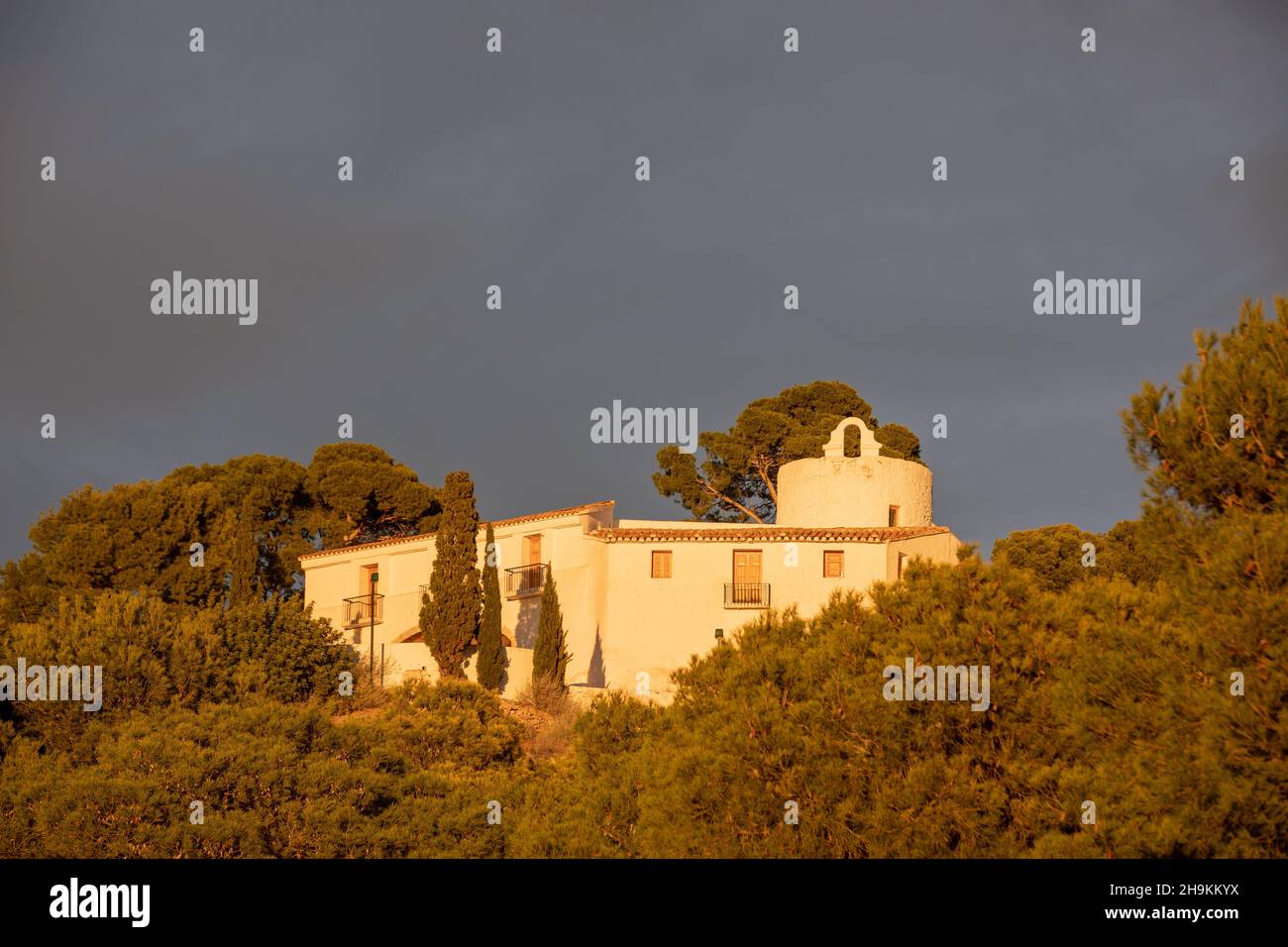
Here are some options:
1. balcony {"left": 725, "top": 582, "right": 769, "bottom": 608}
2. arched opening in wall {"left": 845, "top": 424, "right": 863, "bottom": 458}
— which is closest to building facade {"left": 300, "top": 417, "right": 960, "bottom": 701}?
balcony {"left": 725, "top": 582, "right": 769, "bottom": 608}

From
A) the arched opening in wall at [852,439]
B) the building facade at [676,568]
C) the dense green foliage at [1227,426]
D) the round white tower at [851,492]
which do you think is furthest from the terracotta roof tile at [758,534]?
the dense green foliage at [1227,426]

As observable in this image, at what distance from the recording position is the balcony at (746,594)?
38969 millimetres

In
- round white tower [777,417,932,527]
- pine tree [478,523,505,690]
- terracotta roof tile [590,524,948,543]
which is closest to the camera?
pine tree [478,523,505,690]

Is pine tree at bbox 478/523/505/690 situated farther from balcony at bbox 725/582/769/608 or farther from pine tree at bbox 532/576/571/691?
balcony at bbox 725/582/769/608

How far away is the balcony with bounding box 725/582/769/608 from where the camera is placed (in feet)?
128

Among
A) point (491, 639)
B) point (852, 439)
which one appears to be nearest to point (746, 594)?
point (491, 639)

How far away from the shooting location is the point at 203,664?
32.0 metres

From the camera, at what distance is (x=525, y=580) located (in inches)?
1635

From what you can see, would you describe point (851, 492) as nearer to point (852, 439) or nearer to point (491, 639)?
point (852, 439)

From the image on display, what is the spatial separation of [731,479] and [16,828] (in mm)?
34873

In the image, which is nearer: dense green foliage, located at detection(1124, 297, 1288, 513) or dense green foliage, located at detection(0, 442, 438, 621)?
dense green foliage, located at detection(1124, 297, 1288, 513)

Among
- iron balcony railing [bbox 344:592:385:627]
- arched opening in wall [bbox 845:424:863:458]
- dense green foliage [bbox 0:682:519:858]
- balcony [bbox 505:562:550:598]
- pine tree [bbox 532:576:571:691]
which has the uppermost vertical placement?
arched opening in wall [bbox 845:424:863:458]

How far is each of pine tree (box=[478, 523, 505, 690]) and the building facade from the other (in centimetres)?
87
